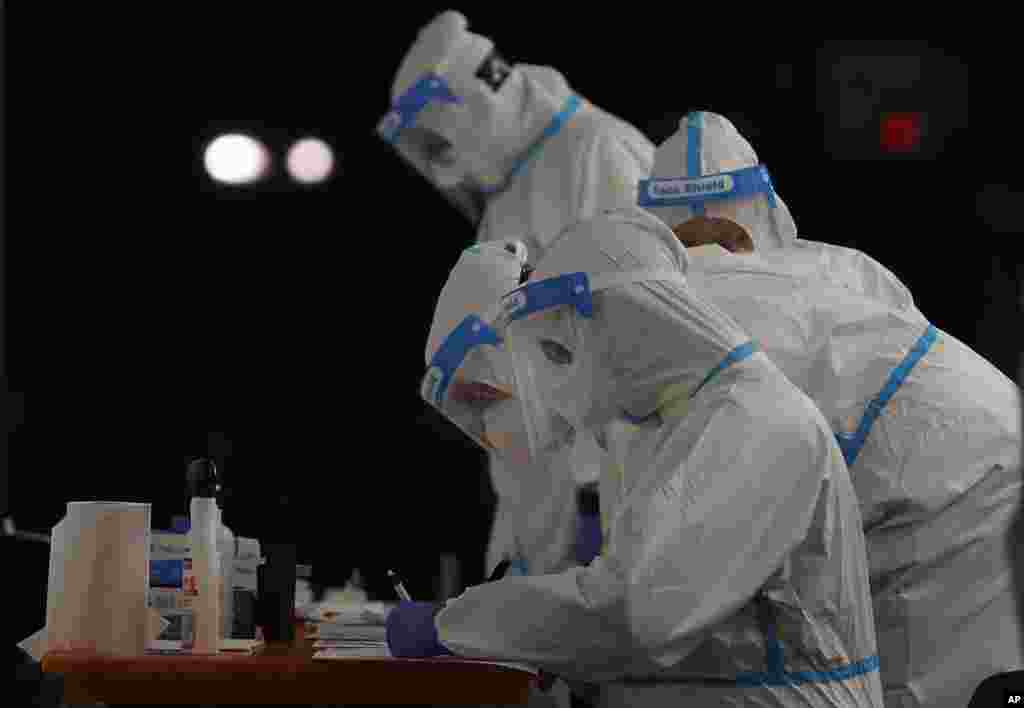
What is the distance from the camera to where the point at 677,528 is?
2096 mm

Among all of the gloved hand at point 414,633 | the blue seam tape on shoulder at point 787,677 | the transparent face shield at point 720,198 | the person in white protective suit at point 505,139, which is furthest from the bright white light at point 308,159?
the blue seam tape on shoulder at point 787,677

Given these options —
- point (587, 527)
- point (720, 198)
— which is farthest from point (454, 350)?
point (720, 198)

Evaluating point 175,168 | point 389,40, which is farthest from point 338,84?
point 175,168

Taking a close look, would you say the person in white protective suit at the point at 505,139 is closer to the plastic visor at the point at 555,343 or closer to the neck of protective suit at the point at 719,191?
the neck of protective suit at the point at 719,191

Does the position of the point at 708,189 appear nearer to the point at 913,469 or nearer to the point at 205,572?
the point at 913,469

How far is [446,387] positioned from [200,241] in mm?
3087

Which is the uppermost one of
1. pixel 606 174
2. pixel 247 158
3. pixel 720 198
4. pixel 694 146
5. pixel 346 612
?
pixel 247 158

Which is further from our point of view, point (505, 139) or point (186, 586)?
point (505, 139)

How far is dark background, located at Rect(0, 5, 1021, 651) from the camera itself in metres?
5.47

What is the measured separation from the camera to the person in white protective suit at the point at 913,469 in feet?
8.98

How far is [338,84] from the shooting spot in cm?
595

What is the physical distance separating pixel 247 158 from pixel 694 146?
9.47ft

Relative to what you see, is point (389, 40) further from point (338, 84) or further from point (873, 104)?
point (873, 104)

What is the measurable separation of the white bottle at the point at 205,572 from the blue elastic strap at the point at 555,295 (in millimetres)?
585
